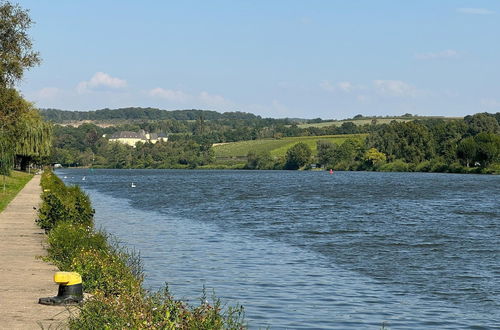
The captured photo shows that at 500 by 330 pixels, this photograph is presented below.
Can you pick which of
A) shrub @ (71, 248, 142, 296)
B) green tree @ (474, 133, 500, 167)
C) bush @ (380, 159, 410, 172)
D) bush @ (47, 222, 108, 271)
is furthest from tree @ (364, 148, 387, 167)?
shrub @ (71, 248, 142, 296)

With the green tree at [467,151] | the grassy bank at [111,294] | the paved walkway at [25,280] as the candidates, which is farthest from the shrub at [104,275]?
the green tree at [467,151]

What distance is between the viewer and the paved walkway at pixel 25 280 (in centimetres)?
1379

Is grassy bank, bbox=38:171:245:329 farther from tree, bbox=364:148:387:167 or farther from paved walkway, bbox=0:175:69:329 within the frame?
tree, bbox=364:148:387:167

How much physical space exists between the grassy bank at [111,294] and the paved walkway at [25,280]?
58cm

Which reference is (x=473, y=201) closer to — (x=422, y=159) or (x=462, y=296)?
(x=462, y=296)

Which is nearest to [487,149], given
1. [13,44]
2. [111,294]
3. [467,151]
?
[467,151]

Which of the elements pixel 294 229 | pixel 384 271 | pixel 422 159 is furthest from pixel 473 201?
pixel 422 159

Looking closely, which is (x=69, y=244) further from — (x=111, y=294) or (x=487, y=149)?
(x=487, y=149)

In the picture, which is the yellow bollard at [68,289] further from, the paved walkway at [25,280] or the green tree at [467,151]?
the green tree at [467,151]

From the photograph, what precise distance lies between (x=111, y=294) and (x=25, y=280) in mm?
5229

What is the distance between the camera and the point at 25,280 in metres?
18.7

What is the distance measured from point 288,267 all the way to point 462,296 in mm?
6651

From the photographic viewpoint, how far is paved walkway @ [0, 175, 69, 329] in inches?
543

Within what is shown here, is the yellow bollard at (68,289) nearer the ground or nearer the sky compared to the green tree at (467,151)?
nearer the ground
